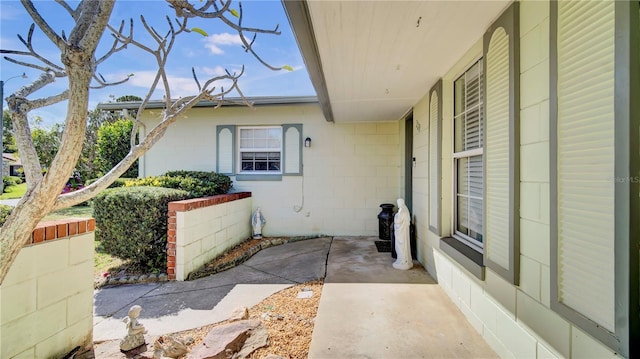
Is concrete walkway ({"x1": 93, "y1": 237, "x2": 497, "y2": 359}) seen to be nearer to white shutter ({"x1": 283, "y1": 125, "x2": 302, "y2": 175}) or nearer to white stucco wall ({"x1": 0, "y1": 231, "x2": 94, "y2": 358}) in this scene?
white stucco wall ({"x1": 0, "y1": 231, "x2": 94, "y2": 358})

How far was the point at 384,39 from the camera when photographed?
2.72 m

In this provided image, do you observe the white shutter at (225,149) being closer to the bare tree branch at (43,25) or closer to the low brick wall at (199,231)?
the low brick wall at (199,231)

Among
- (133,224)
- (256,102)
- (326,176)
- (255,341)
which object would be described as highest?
(256,102)

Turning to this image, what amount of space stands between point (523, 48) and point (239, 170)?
601cm

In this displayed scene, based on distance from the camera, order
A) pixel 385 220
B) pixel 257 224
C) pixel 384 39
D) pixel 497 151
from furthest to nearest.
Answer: pixel 257 224
pixel 385 220
pixel 384 39
pixel 497 151

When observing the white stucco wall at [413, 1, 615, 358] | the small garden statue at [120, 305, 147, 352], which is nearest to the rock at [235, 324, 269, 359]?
the small garden statue at [120, 305, 147, 352]

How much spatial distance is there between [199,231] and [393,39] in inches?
155

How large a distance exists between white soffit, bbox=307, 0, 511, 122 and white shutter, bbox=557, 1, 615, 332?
881mm

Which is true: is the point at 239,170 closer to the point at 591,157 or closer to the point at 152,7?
the point at 152,7

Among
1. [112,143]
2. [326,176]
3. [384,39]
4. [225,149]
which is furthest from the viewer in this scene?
[112,143]

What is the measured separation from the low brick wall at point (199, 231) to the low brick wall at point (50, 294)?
174cm

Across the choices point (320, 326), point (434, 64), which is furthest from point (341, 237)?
Answer: point (434, 64)

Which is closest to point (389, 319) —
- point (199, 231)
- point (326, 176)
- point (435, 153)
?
point (435, 153)

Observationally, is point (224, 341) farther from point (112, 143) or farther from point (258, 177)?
point (112, 143)
